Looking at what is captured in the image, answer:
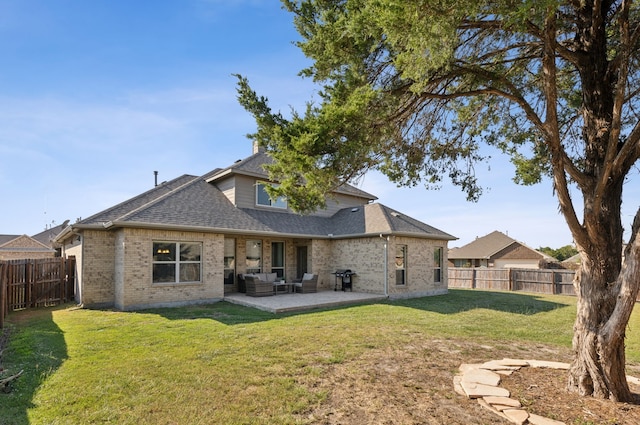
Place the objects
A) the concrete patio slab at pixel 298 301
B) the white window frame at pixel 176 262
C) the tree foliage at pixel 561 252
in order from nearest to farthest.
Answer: the concrete patio slab at pixel 298 301, the white window frame at pixel 176 262, the tree foliage at pixel 561 252

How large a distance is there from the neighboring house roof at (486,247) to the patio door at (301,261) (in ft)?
86.1

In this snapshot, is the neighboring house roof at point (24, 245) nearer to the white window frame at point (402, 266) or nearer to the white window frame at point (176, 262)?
the white window frame at point (176, 262)

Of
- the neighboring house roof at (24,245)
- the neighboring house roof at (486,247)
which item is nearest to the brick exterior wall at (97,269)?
the neighboring house roof at (24,245)

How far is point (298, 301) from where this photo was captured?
1272 cm

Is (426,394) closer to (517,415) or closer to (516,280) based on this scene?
(517,415)

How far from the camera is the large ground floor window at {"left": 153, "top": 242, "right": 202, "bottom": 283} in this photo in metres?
12.2

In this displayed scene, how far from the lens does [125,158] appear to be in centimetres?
1474

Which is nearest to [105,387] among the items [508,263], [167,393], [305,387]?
[167,393]

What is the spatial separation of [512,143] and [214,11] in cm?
791

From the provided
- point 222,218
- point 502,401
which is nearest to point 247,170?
point 222,218

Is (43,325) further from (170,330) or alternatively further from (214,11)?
(214,11)

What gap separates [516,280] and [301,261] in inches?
514

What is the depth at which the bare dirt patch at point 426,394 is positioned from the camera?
392 cm

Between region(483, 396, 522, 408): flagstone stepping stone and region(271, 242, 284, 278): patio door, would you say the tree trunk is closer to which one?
region(483, 396, 522, 408): flagstone stepping stone
